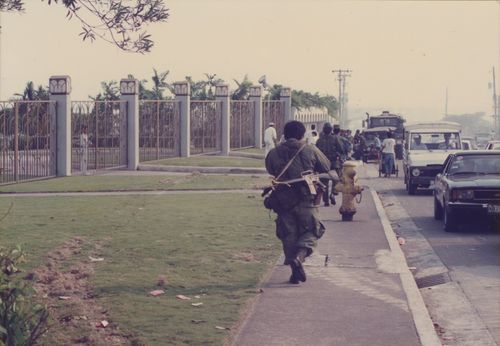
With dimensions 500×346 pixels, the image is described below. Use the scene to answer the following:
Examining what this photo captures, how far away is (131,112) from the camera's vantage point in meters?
36.5

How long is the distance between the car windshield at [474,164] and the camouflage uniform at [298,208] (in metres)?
7.68

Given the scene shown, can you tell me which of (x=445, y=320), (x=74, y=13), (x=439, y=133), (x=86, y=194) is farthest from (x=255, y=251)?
(x=439, y=133)

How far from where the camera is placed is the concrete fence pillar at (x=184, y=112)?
43.1 m

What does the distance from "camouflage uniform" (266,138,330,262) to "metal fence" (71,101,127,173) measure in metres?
20.6

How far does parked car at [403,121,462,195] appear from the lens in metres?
26.5

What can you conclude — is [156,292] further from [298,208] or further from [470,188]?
[470,188]

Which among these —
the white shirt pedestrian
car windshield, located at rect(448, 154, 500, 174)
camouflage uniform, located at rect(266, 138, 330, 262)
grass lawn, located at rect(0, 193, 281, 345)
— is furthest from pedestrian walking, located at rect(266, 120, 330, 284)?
the white shirt pedestrian

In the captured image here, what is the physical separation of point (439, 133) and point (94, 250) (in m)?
16.7

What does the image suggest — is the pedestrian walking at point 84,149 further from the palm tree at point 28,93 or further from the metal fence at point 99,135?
the palm tree at point 28,93

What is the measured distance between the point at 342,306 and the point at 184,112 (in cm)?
3306

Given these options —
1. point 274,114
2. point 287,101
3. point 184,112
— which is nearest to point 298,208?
point 184,112

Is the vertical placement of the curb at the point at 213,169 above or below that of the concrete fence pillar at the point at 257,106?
below

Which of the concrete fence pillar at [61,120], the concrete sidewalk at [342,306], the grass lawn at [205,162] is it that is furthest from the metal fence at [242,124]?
the concrete sidewalk at [342,306]

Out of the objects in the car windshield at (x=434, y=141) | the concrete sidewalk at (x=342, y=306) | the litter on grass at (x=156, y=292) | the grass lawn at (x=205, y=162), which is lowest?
the concrete sidewalk at (x=342, y=306)
